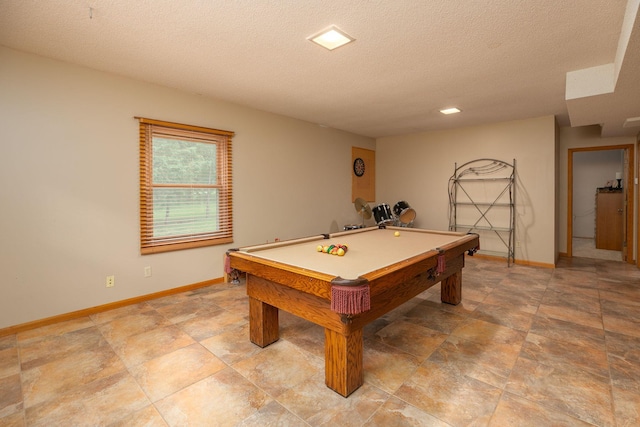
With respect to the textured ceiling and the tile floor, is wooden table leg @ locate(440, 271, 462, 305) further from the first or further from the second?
the textured ceiling

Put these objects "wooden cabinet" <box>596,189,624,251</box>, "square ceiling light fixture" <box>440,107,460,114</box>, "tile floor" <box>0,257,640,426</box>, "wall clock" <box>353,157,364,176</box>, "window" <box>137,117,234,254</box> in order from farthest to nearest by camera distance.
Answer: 1. "wall clock" <box>353,157,364,176</box>
2. "wooden cabinet" <box>596,189,624,251</box>
3. "square ceiling light fixture" <box>440,107,460,114</box>
4. "window" <box>137,117,234,254</box>
5. "tile floor" <box>0,257,640,426</box>

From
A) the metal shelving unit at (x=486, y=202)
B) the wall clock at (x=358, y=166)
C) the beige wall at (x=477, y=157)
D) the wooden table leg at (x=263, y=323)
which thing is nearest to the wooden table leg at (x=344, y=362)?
the wooden table leg at (x=263, y=323)

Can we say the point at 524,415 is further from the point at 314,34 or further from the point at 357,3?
the point at 314,34

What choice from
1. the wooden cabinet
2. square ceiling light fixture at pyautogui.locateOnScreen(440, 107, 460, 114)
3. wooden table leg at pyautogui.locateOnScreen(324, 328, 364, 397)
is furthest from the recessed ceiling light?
wooden table leg at pyautogui.locateOnScreen(324, 328, 364, 397)

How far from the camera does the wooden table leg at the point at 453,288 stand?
126 inches

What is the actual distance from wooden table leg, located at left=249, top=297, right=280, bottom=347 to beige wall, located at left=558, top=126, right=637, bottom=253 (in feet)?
18.8

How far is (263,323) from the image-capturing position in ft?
7.73

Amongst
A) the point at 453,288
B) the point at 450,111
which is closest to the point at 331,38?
the point at 453,288

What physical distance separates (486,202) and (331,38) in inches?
174

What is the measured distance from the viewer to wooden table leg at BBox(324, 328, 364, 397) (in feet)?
5.78

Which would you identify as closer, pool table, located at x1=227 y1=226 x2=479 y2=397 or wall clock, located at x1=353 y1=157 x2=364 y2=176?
pool table, located at x1=227 y1=226 x2=479 y2=397

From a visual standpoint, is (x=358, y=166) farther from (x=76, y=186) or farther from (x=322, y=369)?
(x=322, y=369)

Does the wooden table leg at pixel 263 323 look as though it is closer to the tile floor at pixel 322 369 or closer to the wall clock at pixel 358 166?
the tile floor at pixel 322 369

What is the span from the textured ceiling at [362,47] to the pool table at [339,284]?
172 cm
